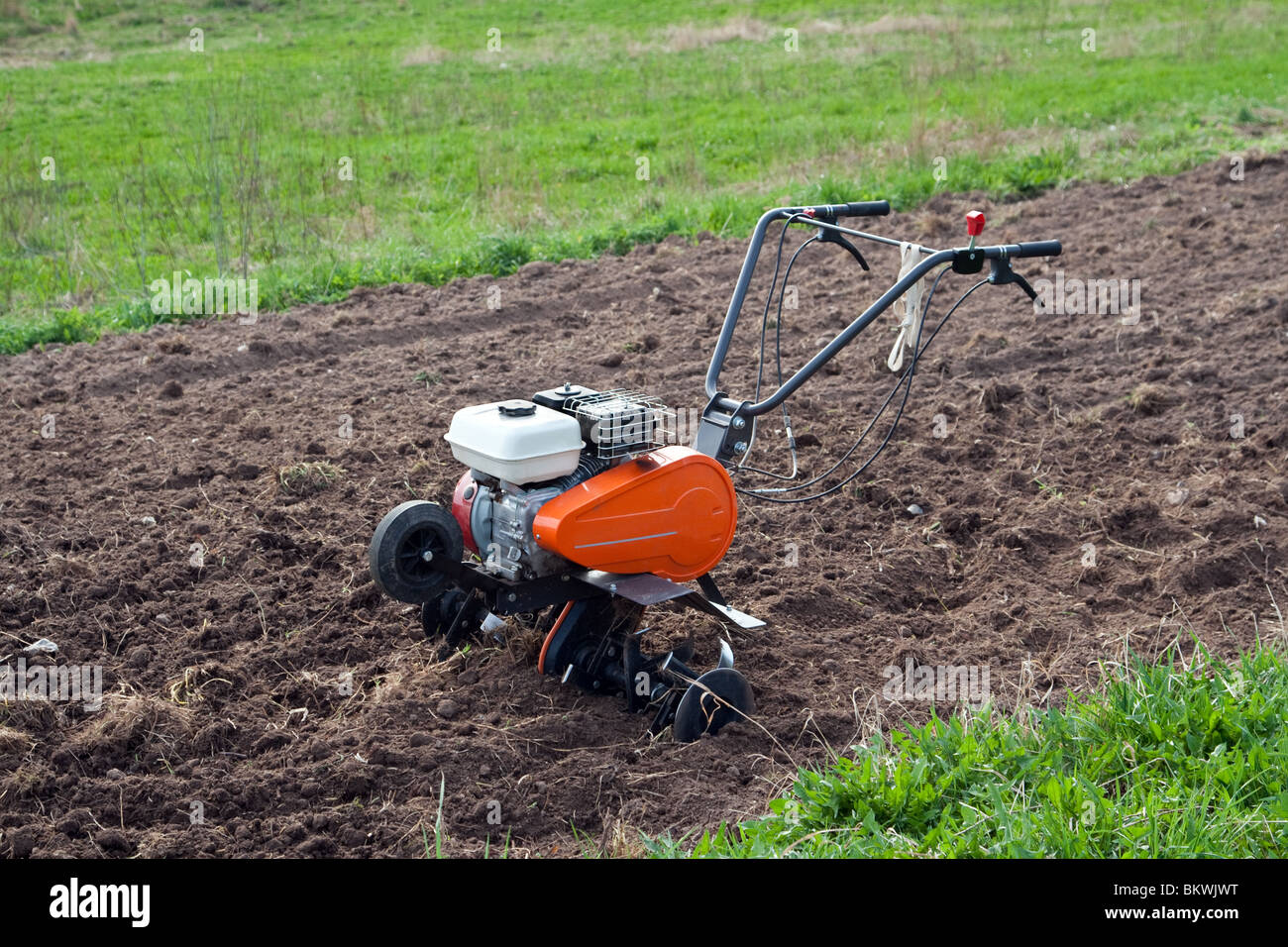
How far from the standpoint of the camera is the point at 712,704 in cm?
408

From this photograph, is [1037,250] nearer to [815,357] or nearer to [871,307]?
[871,307]

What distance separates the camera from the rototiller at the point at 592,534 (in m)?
3.97

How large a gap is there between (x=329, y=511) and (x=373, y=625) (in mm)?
1008

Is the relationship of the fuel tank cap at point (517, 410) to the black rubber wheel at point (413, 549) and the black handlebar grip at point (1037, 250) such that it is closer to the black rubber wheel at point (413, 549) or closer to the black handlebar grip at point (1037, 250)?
the black rubber wheel at point (413, 549)

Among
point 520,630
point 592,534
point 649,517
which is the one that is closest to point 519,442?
point 592,534

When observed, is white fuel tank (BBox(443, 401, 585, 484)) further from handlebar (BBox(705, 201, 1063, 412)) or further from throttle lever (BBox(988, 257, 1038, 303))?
throttle lever (BBox(988, 257, 1038, 303))

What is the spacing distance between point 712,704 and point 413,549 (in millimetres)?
1124

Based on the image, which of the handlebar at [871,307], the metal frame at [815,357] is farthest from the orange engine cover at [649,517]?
the handlebar at [871,307]

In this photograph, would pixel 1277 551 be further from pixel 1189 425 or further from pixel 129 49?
pixel 129 49

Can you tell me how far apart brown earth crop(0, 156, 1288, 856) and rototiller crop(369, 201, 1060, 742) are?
0.54ft

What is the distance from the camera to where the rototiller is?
397cm

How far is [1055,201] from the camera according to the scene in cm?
1058
